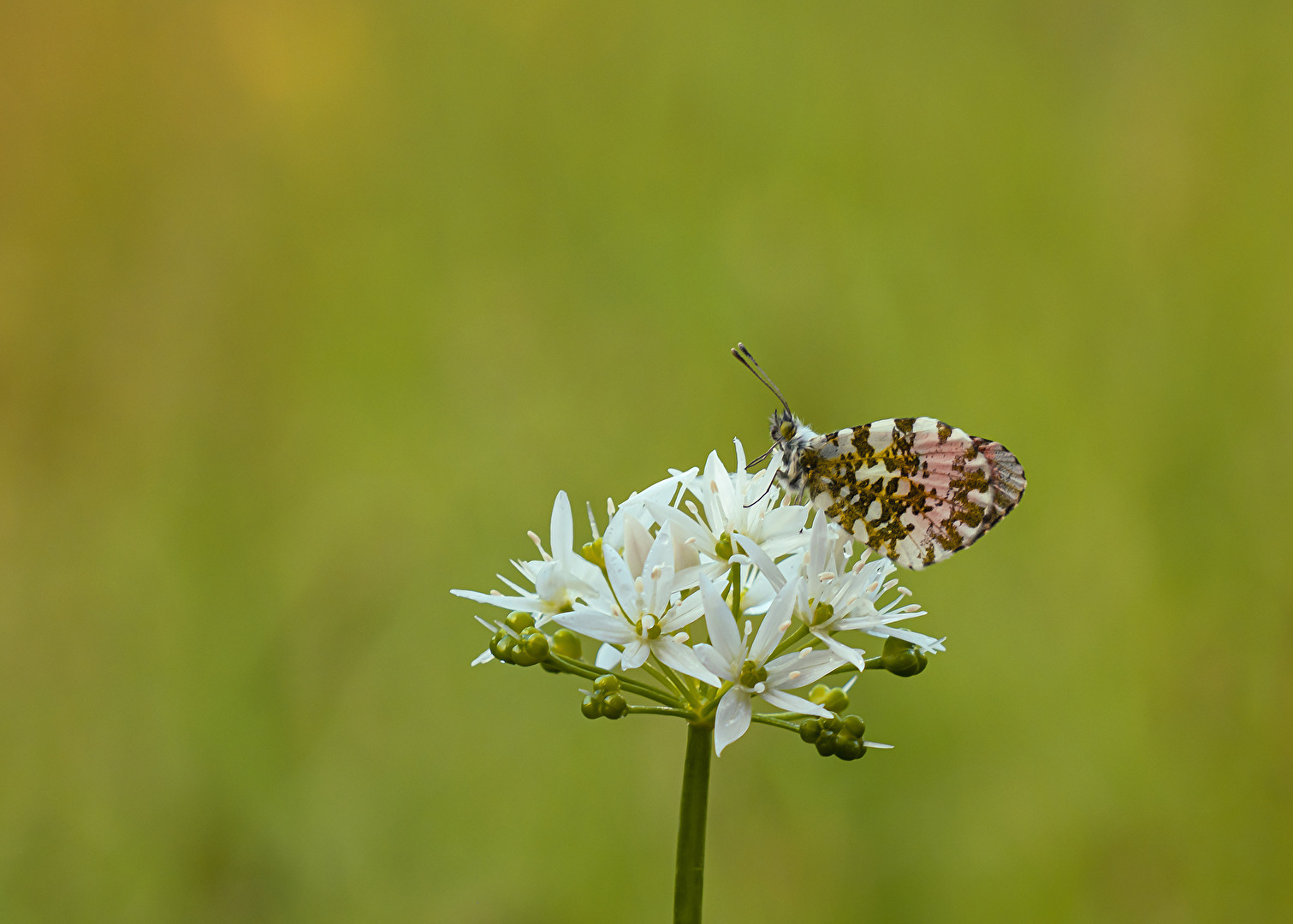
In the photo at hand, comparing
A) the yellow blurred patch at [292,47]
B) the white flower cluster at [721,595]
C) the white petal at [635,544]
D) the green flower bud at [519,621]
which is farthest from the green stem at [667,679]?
the yellow blurred patch at [292,47]

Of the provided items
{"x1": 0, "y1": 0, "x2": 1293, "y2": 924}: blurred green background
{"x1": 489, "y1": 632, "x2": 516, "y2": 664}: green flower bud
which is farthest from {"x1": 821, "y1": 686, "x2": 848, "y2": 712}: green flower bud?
{"x1": 0, "y1": 0, "x2": 1293, "y2": 924}: blurred green background

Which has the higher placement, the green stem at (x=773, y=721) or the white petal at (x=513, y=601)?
the white petal at (x=513, y=601)

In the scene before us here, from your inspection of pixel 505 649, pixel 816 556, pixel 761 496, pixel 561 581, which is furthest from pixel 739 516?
pixel 505 649

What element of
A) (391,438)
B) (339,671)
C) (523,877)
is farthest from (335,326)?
(523,877)

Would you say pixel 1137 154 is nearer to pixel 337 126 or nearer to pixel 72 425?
pixel 337 126

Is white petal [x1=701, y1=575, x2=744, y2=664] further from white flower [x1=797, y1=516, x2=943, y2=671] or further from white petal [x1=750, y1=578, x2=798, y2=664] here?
white flower [x1=797, y1=516, x2=943, y2=671]

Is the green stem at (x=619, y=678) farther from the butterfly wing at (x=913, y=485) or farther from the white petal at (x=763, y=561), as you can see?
the butterfly wing at (x=913, y=485)
